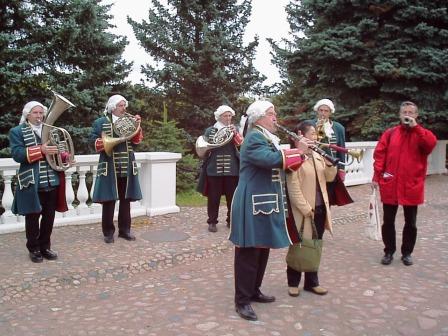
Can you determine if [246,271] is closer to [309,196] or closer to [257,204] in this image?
[257,204]

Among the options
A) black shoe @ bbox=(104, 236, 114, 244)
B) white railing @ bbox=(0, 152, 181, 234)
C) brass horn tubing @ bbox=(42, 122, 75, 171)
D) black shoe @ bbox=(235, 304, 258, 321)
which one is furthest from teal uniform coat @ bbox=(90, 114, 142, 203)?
black shoe @ bbox=(235, 304, 258, 321)

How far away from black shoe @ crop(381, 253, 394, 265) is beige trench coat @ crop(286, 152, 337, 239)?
52.4 inches

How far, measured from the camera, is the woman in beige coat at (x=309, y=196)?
4.27 meters

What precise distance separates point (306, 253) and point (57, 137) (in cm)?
314

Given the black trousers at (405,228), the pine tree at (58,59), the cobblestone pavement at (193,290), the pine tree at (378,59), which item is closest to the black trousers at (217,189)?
the cobblestone pavement at (193,290)

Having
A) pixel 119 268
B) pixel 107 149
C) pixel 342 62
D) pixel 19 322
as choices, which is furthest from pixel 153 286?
pixel 342 62

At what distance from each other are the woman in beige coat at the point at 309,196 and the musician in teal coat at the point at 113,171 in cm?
265

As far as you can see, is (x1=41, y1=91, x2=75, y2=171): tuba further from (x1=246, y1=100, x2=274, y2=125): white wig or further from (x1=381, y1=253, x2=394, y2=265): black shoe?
(x1=381, y1=253, x2=394, y2=265): black shoe

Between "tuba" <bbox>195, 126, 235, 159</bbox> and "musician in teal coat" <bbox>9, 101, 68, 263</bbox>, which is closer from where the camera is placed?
"musician in teal coat" <bbox>9, 101, 68, 263</bbox>

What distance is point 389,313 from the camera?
13.8 ft

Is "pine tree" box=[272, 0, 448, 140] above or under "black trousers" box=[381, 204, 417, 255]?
above

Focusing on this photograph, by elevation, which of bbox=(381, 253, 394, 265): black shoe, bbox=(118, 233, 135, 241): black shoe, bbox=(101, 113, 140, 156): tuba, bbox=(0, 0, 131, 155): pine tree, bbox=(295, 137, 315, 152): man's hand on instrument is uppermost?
bbox=(0, 0, 131, 155): pine tree

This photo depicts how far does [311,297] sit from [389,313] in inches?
28.7

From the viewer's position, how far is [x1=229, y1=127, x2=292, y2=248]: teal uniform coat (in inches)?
153
